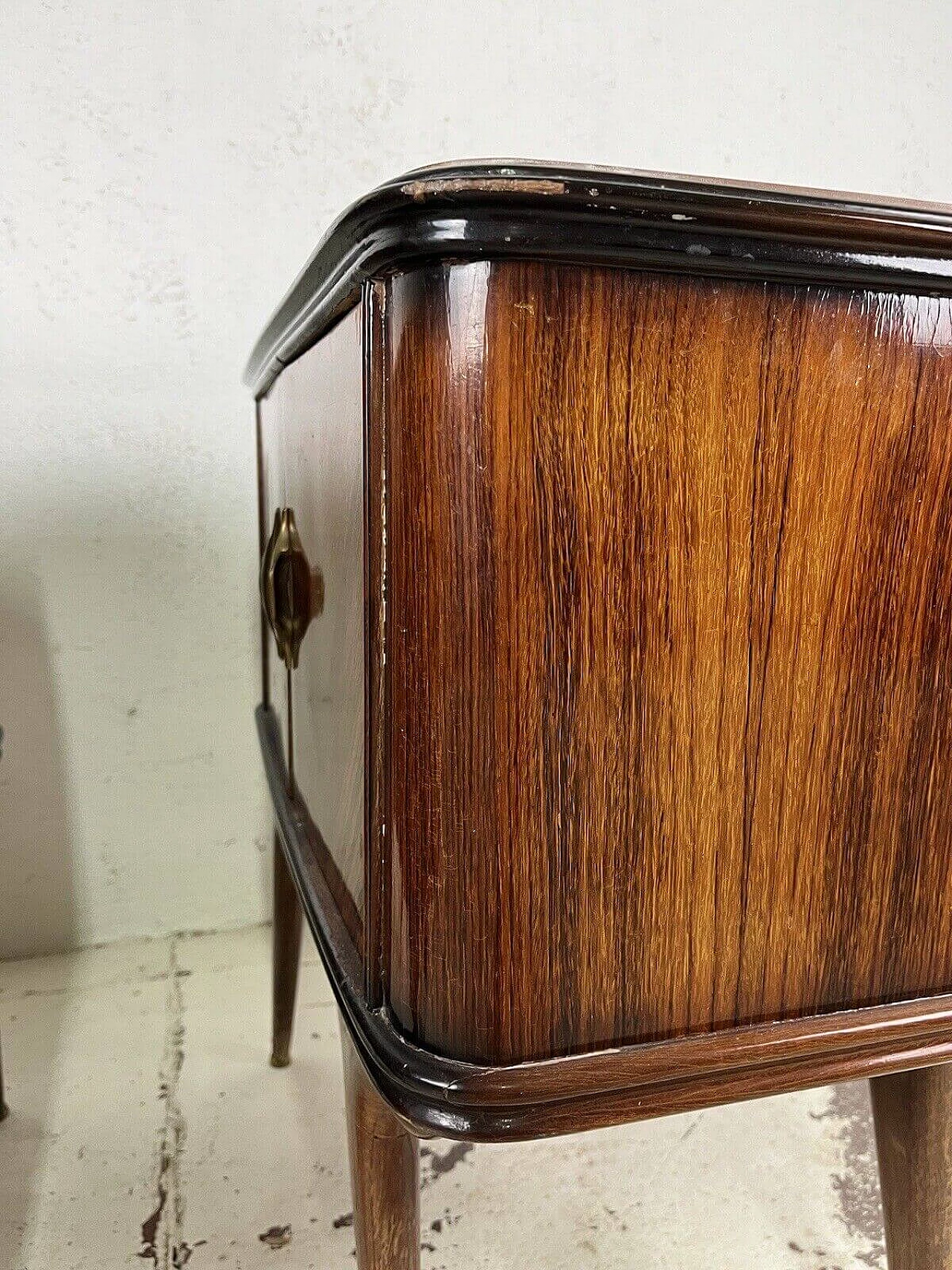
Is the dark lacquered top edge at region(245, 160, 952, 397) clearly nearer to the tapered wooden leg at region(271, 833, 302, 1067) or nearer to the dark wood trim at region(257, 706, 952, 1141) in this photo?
the dark wood trim at region(257, 706, 952, 1141)

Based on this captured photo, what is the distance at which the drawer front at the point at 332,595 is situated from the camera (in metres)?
0.48

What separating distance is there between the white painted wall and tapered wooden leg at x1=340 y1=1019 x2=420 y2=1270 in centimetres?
86

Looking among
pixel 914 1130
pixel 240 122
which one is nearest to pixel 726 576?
pixel 914 1130

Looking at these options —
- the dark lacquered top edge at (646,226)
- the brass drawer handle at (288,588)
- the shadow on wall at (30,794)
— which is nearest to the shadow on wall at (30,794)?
the shadow on wall at (30,794)

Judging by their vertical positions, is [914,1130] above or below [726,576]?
below

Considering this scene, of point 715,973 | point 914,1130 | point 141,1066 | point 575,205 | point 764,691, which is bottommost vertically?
point 141,1066

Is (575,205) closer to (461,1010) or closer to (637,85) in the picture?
(461,1010)

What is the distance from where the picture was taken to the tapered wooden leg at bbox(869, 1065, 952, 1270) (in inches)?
23.5

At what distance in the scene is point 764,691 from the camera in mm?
432

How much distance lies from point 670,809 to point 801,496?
0.14m

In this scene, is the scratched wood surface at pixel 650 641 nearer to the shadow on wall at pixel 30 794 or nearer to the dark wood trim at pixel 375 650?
the dark wood trim at pixel 375 650

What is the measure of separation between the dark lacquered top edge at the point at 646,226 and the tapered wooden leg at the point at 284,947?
693 mm

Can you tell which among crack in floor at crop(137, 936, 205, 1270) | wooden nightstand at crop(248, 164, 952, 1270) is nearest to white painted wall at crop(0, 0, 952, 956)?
crack in floor at crop(137, 936, 205, 1270)

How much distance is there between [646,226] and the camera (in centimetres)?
36
